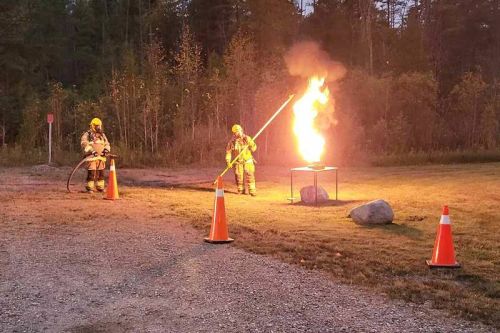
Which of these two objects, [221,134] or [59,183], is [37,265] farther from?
[221,134]

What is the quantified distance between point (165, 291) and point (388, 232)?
4.86 metres

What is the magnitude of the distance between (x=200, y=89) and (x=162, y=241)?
21.6 m

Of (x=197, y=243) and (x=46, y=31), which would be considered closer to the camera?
(x=197, y=243)

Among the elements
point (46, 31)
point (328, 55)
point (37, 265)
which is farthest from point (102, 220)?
point (46, 31)

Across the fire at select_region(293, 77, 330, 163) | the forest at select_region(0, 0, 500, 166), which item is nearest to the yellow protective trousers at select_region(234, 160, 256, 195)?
the fire at select_region(293, 77, 330, 163)

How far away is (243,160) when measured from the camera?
50.9 feet

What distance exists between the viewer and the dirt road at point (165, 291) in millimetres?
5152

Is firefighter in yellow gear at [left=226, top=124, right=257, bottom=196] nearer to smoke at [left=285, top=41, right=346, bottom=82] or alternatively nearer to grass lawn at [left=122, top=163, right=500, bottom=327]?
grass lawn at [left=122, top=163, right=500, bottom=327]

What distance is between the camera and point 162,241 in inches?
347

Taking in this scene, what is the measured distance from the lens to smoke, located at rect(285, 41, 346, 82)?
3168cm

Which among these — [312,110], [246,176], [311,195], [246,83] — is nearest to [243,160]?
[246,176]

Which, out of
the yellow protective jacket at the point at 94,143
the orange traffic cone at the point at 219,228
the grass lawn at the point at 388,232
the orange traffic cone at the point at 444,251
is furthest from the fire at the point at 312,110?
the orange traffic cone at the point at 444,251

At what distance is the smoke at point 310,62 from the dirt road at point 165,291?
68.4 feet

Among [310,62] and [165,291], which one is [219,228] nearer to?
[165,291]
